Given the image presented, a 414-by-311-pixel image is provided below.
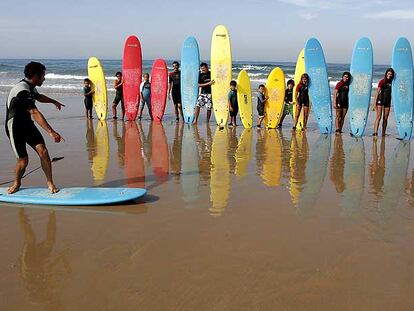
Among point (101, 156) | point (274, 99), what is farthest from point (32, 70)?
point (274, 99)

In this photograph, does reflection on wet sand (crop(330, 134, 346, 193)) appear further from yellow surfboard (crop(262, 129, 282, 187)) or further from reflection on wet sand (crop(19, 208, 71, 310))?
reflection on wet sand (crop(19, 208, 71, 310))

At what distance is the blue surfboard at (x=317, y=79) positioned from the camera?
9234mm

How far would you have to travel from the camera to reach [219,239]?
10.8 feet

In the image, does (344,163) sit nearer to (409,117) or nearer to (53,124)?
(409,117)

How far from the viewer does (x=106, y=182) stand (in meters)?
4.95

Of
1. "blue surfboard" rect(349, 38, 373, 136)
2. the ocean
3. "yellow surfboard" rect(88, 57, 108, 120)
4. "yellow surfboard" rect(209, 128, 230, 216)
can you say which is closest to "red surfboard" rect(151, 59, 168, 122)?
"yellow surfboard" rect(88, 57, 108, 120)

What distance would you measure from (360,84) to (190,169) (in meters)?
4.85

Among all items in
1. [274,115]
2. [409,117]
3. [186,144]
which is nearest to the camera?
[186,144]

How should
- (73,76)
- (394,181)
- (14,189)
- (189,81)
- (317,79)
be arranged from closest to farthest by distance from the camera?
(14,189), (394,181), (317,79), (189,81), (73,76)

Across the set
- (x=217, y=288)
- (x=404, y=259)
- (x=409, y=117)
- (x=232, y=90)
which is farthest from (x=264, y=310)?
(x=232, y=90)

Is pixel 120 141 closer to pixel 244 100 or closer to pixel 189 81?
pixel 189 81

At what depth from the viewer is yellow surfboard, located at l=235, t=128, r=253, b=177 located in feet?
18.3

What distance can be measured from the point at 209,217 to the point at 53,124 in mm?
6995

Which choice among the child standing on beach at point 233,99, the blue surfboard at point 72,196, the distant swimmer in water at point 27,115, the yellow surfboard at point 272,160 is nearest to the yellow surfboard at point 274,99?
the child standing on beach at point 233,99
